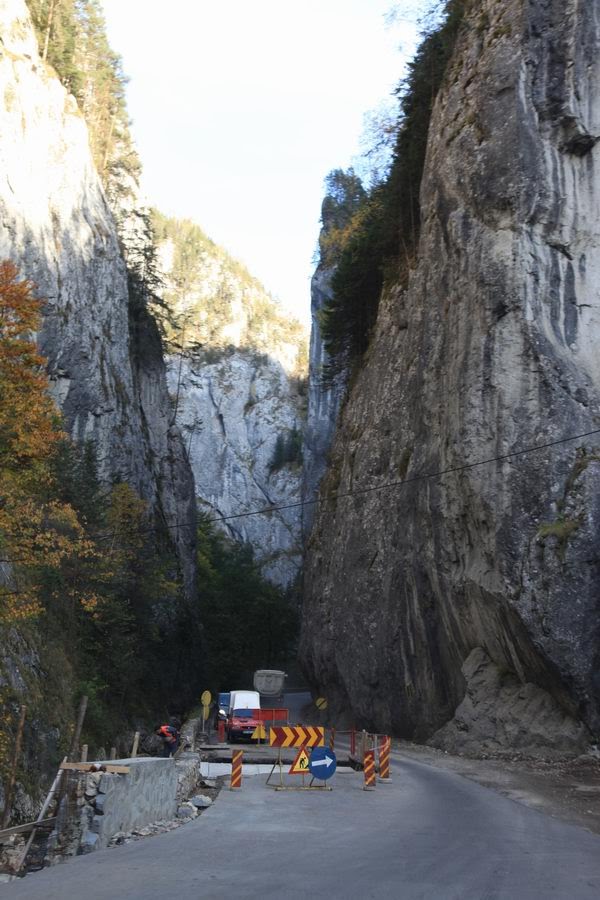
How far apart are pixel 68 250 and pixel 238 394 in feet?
253

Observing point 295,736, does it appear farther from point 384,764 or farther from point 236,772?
point 384,764

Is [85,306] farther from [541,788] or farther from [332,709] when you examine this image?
[541,788]

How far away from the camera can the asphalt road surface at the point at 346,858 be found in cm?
752

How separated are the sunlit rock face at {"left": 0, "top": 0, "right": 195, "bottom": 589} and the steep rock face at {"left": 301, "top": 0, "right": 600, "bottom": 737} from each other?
17309mm

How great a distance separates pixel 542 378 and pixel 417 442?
310 inches

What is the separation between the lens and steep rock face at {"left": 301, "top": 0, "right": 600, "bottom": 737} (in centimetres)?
2262

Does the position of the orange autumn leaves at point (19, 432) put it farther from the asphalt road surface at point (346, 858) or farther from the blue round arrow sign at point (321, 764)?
the asphalt road surface at point (346, 858)

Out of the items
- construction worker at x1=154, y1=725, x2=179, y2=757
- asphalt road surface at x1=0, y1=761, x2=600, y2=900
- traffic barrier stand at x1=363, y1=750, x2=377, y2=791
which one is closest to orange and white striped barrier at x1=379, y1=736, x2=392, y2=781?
traffic barrier stand at x1=363, y1=750, x2=377, y2=791

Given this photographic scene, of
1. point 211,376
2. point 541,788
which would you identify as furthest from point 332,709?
point 211,376

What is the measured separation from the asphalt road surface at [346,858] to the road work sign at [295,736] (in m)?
2.85

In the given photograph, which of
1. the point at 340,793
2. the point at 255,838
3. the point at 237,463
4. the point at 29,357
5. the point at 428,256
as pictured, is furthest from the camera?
the point at 237,463

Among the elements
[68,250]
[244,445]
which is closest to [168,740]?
[68,250]

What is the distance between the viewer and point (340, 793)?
1609 cm

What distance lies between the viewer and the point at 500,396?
25.2 m
